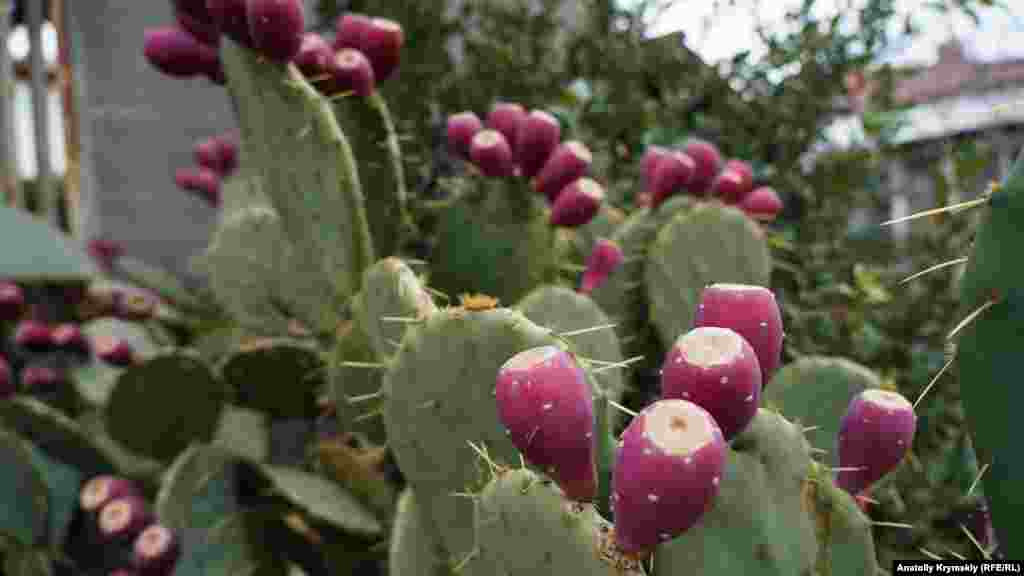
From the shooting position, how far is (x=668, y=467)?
0.53 m

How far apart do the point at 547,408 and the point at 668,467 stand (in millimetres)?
100

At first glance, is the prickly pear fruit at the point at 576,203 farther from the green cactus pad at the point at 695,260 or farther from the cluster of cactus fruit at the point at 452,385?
the green cactus pad at the point at 695,260

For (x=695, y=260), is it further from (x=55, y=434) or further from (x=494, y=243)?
(x=55, y=434)

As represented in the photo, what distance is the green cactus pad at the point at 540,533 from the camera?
0.66 metres

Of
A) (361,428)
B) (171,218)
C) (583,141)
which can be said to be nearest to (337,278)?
(361,428)

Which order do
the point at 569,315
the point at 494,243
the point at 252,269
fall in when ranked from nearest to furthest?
the point at 569,315 < the point at 494,243 < the point at 252,269

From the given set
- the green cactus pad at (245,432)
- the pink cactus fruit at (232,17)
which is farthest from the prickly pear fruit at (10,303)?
the pink cactus fruit at (232,17)

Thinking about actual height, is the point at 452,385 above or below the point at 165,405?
above

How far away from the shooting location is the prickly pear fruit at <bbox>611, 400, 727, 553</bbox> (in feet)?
1.76

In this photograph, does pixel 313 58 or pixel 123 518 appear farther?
pixel 123 518

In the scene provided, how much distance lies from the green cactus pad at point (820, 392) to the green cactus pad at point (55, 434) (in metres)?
1.33

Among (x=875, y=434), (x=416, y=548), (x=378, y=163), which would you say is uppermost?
(x=875, y=434)

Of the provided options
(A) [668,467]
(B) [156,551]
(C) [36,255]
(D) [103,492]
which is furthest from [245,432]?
(A) [668,467]

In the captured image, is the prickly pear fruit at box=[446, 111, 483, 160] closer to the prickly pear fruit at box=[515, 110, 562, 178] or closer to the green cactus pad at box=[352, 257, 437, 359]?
the prickly pear fruit at box=[515, 110, 562, 178]
